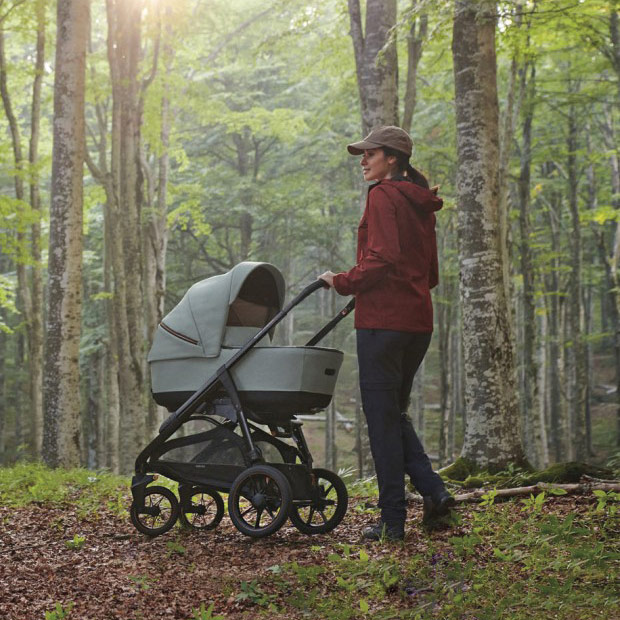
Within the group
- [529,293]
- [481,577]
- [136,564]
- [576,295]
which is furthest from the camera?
[576,295]

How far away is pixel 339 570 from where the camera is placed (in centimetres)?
428

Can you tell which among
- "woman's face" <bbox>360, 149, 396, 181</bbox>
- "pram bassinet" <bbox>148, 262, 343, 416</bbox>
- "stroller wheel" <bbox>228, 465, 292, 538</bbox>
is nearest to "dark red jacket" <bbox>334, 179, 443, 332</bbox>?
"woman's face" <bbox>360, 149, 396, 181</bbox>

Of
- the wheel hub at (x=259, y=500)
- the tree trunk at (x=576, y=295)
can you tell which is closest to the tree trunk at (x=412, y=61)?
the wheel hub at (x=259, y=500)

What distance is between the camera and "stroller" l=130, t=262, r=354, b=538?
16.8 feet

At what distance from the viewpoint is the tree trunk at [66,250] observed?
32.0 feet

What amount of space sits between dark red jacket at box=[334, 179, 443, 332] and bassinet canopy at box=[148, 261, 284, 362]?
904mm

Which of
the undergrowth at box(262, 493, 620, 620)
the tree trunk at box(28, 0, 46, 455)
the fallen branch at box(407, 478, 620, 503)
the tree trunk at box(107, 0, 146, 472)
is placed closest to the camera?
the undergrowth at box(262, 493, 620, 620)

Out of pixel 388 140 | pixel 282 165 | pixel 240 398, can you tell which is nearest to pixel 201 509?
pixel 240 398

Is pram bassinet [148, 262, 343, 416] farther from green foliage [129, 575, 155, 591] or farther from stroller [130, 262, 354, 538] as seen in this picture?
green foliage [129, 575, 155, 591]

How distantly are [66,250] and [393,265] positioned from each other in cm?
616

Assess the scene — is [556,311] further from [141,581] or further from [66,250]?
[141,581]

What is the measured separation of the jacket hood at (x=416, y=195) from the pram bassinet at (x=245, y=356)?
43.4 inches

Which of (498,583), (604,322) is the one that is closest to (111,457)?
(498,583)

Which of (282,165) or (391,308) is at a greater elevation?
(282,165)
